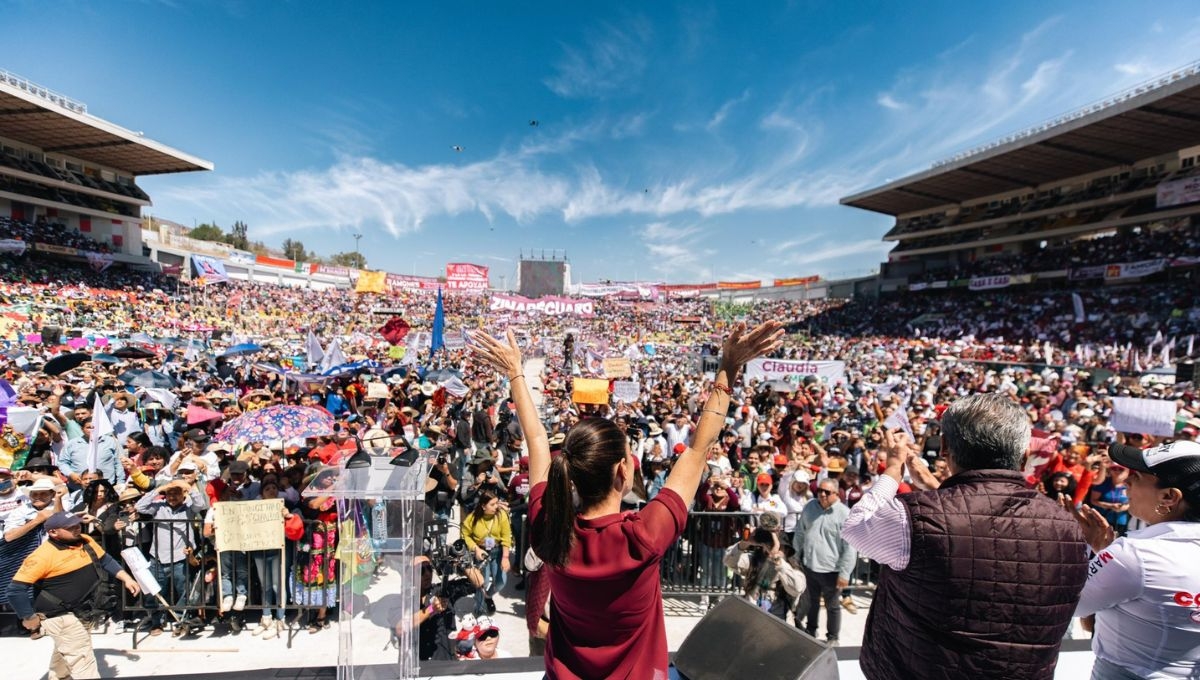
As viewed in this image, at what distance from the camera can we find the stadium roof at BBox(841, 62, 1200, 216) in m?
24.7

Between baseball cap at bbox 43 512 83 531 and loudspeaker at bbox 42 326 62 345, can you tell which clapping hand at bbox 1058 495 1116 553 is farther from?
loudspeaker at bbox 42 326 62 345

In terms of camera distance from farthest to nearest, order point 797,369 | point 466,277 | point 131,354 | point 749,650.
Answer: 1. point 466,277
2. point 797,369
3. point 131,354
4. point 749,650

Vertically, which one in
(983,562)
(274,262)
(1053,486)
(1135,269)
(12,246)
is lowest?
(1053,486)

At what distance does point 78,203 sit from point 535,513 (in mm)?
55479

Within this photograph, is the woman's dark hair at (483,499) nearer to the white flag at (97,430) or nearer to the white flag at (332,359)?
the white flag at (97,430)

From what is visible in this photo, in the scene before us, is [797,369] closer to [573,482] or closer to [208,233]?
[573,482]

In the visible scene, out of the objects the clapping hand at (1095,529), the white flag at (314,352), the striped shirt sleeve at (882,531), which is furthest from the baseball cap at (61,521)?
the white flag at (314,352)

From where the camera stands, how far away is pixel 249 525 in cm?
450

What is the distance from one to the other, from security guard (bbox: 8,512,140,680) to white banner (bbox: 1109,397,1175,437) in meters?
10.9

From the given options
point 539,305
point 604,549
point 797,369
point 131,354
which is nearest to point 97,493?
point 604,549

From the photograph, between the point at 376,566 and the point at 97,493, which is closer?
the point at 376,566

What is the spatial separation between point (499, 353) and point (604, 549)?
37.3 inches

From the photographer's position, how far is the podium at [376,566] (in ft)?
6.79

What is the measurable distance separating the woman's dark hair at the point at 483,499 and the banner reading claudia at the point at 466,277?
52.8 metres
